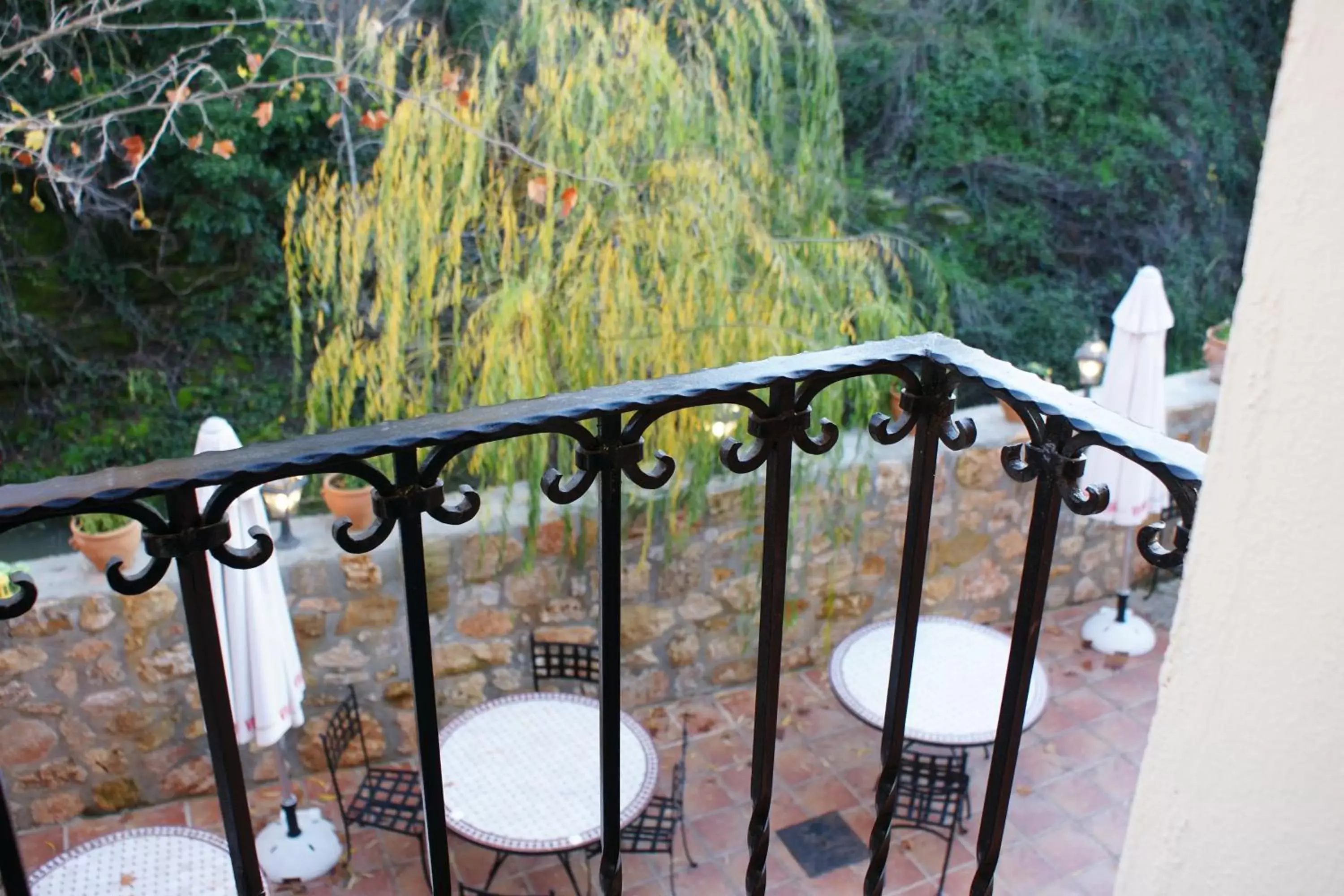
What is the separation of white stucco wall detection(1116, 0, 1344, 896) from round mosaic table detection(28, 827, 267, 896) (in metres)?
2.83

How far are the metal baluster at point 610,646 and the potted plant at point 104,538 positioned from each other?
9.59 feet

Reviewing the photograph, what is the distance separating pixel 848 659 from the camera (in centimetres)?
407

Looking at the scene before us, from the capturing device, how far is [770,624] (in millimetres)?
1208

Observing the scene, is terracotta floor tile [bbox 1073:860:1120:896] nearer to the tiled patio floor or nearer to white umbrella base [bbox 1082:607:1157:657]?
the tiled patio floor

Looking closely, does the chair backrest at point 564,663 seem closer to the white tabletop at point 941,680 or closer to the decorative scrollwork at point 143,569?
the white tabletop at point 941,680

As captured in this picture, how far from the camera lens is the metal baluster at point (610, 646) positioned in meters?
1.02

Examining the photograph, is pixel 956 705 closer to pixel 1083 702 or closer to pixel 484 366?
pixel 1083 702

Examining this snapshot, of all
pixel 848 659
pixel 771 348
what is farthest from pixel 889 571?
pixel 771 348

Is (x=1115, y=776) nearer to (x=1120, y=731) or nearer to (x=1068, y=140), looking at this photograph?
(x=1120, y=731)

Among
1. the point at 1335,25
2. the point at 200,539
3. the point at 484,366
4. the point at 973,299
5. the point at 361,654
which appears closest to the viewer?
the point at 1335,25

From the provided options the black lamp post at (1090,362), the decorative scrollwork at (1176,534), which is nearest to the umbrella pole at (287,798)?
the decorative scrollwork at (1176,534)

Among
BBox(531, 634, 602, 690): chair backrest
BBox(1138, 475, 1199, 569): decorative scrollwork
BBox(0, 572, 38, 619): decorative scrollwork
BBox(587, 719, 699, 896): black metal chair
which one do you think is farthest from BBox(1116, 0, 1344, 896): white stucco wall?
BBox(531, 634, 602, 690): chair backrest

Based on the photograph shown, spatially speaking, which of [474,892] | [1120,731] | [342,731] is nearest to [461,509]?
[474,892]

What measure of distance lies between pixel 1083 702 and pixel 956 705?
1.06 meters
